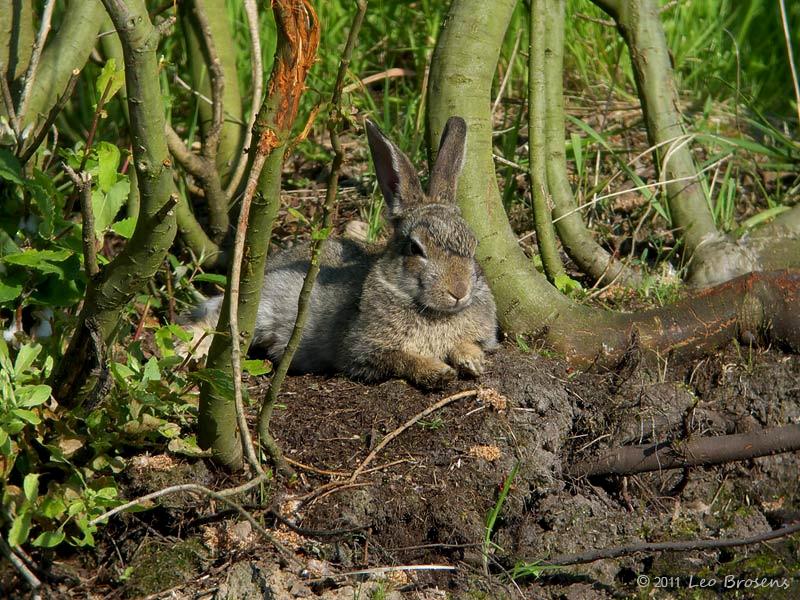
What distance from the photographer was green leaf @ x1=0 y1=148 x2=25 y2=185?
133 inches

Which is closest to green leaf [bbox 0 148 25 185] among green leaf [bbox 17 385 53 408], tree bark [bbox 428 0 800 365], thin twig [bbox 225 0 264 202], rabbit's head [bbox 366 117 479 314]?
green leaf [bbox 17 385 53 408]

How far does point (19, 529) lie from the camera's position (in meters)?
2.92

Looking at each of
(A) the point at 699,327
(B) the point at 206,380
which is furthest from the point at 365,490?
(A) the point at 699,327

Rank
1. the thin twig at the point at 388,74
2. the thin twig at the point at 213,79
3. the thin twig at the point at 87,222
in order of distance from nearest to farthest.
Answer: the thin twig at the point at 87,222, the thin twig at the point at 213,79, the thin twig at the point at 388,74

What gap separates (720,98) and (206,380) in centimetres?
481

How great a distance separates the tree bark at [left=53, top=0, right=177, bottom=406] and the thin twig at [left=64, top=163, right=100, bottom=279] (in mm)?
42

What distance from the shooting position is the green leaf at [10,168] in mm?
3375

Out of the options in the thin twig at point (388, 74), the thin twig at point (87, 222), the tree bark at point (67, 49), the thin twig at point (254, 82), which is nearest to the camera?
the thin twig at point (87, 222)

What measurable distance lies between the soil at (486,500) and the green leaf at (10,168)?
1080 millimetres

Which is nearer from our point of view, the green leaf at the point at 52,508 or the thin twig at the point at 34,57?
the green leaf at the point at 52,508

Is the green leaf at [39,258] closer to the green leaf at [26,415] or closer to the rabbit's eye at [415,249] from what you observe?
the green leaf at [26,415]

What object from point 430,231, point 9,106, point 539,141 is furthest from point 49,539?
point 539,141

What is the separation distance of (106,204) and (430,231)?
1.58 meters

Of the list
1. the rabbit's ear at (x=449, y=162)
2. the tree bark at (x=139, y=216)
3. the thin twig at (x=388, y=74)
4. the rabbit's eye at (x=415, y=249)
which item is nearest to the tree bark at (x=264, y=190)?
the tree bark at (x=139, y=216)
